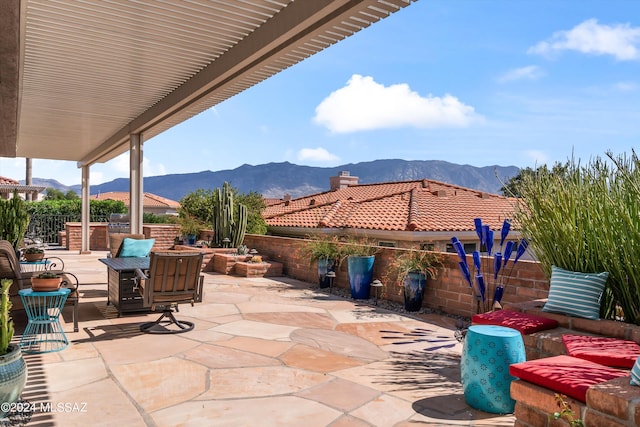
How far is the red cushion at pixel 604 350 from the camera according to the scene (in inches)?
118

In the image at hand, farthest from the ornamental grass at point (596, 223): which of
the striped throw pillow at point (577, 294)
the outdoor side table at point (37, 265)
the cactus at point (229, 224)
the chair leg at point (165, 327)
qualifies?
the cactus at point (229, 224)

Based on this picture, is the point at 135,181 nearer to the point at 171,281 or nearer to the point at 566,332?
the point at 171,281

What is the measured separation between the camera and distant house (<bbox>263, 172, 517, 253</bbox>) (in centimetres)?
1384

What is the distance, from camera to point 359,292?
26.0 feet

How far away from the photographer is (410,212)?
15.0m

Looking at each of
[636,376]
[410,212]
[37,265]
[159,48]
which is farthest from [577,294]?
[410,212]

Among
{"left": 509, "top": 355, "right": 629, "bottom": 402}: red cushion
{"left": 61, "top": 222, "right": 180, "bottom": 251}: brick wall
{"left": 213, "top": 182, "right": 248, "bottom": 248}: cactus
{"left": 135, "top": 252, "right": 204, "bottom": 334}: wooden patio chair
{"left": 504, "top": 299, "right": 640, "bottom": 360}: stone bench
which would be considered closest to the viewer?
{"left": 509, "top": 355, "right": 629, "bottom": 402}: red cushion

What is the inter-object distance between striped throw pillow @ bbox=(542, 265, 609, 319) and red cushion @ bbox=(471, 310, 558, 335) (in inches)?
6.2

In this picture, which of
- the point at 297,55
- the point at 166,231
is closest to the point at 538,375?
the point at 297,55

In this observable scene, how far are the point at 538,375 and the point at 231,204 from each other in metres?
10.6

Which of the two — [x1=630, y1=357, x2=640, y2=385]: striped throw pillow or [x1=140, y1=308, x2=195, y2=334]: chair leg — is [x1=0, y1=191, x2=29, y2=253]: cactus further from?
[x1=630, y1=357, x2=640, y2=385]: striped throw pillow

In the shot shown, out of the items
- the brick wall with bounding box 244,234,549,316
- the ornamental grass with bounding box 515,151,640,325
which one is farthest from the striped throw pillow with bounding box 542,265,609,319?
the brick wall with bounding box 244,234,549,316

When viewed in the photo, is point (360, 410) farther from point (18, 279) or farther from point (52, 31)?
point (52, 31)

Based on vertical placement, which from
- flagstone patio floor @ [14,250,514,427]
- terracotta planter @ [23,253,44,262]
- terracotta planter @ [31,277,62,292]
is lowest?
flagstone patio floor @ [14,250,514,427]
